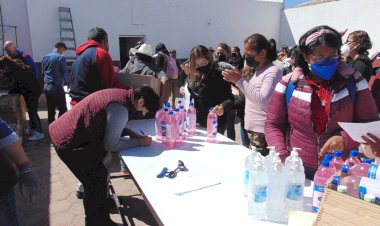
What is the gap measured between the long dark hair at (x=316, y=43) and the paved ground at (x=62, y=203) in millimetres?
2009

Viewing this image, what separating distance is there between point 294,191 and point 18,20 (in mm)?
10541

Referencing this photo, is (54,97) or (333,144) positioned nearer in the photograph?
(333,144)

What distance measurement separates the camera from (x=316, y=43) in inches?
61.6

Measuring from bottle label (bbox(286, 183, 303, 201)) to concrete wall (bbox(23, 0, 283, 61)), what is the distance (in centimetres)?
994

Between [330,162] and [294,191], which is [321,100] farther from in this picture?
[294,191]

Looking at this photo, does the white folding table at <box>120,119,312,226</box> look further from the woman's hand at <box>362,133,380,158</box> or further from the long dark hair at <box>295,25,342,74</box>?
→ the long dark hair at <box>295,25,342,74</box>

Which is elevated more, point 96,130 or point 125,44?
point 125,44

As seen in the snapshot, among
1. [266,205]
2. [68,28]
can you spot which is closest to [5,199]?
[266,205]

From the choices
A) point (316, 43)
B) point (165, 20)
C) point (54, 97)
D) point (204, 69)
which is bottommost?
point (54, 97)

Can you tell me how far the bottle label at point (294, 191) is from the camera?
124 cm

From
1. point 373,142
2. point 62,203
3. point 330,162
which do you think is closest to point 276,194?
point 330,162

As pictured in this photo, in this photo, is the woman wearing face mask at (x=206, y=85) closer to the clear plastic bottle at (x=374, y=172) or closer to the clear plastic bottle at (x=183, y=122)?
the clear plastic bottle at (x=183, y=122)

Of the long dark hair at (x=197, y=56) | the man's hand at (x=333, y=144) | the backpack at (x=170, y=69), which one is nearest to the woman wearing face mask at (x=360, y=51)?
the long dark hair at (x=197, y=56)

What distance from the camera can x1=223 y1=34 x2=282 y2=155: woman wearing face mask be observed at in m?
2.22
